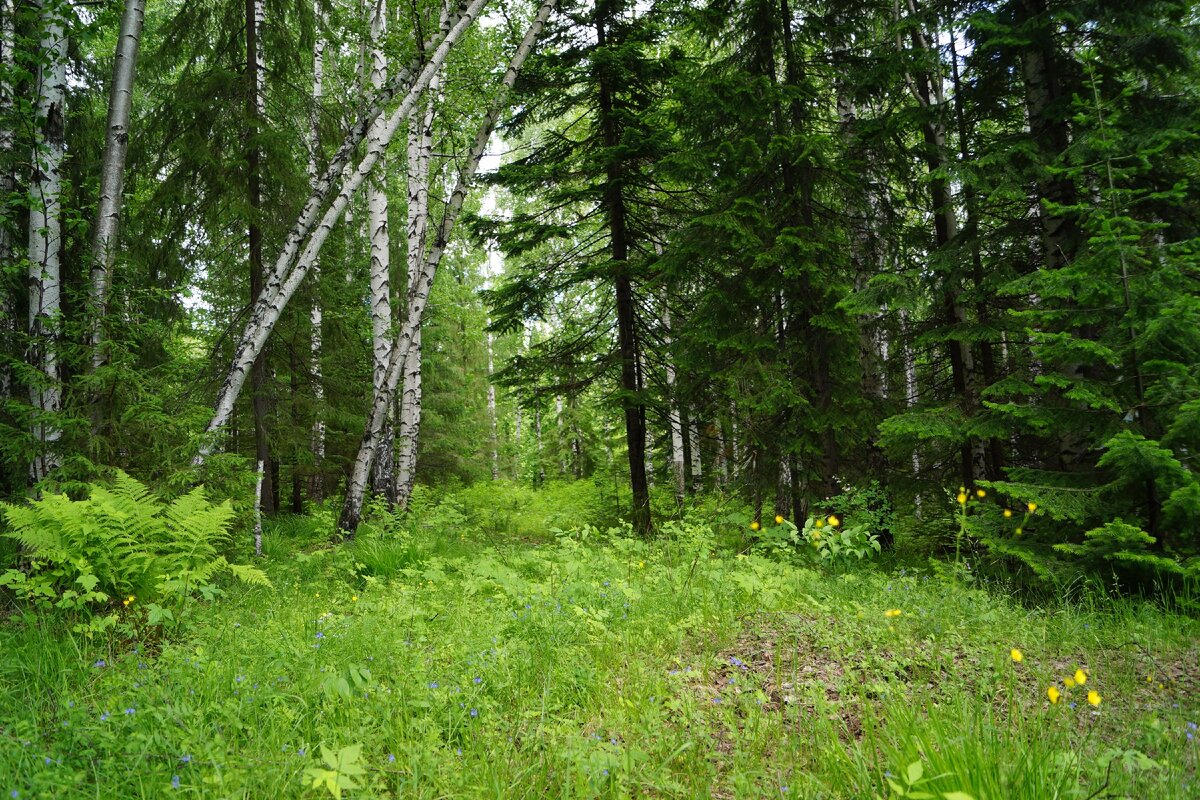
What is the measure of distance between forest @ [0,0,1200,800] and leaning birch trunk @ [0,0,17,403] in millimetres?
39

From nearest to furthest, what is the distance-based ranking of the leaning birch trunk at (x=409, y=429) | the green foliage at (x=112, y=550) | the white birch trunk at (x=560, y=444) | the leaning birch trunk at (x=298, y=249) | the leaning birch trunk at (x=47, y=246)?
the green foliage at (x=112, y=550) → the leaning birch trunk at (x=47, y=246) → the leaning birch trunk at (x=298, y=249) → the leaning birch trunk at (x=409, y=429) → the white birch trunk at (x=560, y=444)

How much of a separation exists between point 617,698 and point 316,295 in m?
9.42

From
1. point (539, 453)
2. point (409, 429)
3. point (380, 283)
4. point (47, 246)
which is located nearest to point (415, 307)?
point (380, 283)

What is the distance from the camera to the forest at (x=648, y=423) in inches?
95.7

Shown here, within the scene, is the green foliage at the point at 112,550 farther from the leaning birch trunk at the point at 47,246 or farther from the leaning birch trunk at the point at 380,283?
the leaning birch trunk at the point at 380,283

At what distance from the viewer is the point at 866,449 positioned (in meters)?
7.70

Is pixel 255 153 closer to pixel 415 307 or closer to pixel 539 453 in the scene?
pixel 415 307

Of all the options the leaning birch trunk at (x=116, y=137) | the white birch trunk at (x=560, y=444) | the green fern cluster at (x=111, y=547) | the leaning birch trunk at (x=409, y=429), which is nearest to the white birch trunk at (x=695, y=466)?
the leaning birch trunk at (x=409, y=429)

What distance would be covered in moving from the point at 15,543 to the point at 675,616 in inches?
241

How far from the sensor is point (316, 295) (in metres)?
10.2

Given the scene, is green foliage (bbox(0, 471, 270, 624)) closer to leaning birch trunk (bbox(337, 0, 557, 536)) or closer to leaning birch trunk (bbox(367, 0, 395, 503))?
leaning birch trunk (bbox(337, 0, 557, 536))

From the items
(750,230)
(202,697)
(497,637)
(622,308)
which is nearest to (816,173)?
(750,230)

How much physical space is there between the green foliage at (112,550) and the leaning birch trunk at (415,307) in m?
3.76

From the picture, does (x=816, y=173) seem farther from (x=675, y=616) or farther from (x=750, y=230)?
(x=675, y=616)
